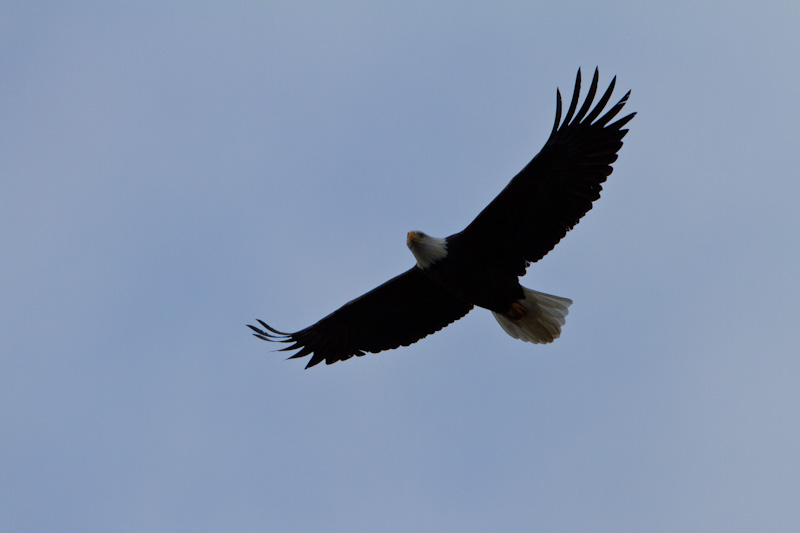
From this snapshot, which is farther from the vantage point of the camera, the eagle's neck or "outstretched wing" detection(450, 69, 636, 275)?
the eagle's neck

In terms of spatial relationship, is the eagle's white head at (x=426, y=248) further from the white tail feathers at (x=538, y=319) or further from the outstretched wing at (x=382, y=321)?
the white tail feathers at (x=538, y=319)

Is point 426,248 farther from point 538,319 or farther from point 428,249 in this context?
point 538,319

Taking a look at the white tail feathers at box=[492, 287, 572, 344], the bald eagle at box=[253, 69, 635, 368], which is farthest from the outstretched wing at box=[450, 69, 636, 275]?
the white tail feathers at box=[492, 287, 572, 344]

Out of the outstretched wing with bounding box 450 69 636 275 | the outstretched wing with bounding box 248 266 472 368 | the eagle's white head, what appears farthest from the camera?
the outstretched wing with bounding box 248 266 472 368

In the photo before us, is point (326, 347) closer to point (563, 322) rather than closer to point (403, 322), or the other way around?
point (403, 322)

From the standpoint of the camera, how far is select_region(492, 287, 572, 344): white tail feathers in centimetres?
1056

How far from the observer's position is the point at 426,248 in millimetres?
9812

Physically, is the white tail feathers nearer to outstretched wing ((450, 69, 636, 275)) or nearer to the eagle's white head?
outstretched wing ((450, 69, 636, 275))

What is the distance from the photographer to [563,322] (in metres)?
10.7

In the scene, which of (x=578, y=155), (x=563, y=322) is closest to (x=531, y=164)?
(x=578, y=155)

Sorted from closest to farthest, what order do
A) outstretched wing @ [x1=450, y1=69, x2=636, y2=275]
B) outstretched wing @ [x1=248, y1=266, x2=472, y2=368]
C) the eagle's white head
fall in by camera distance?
1. outstretched wing @ [x1=450, y1=69, x2=636, y2=275]
2. the eagle's white head
3. outstretched wing @ [x1=248, y1=266, x2=472, y2=368]

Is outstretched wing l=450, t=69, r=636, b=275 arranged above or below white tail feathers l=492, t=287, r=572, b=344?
above

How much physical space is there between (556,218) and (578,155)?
64 centimetres

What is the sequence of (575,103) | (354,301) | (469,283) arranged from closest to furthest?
(575,103) → (469,283) → (354,301)
